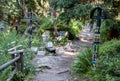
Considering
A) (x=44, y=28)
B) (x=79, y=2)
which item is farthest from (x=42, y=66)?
(x=44, y=28)

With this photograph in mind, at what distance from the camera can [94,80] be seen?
5.37 metres

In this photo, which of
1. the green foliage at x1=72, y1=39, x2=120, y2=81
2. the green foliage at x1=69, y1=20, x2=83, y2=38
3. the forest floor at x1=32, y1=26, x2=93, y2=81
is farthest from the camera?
the green foliage at x1=69, y1=20, x2=83, y2=38

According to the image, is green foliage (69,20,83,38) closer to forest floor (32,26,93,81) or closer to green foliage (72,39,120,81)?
forest floor (32,26,93,81)

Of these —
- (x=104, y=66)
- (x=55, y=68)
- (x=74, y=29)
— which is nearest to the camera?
(x=104, y=66)

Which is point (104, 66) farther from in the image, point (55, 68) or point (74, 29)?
point (74, 29)

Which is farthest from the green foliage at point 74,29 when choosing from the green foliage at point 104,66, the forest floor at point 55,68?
the green foliage at point 104,66

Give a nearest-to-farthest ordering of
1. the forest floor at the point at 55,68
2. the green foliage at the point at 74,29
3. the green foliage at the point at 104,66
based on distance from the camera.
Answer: the green foliage at the point at 104,66 < the forest floor at the point at 55,68 < the green foliage at the point at 74,29

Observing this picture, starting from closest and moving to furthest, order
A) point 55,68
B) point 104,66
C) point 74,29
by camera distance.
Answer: point 104,66
point 55,68
point 74,29

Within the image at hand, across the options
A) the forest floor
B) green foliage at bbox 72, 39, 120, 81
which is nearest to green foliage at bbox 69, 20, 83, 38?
the forest floor

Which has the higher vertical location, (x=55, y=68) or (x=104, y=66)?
(x=104, y=66)

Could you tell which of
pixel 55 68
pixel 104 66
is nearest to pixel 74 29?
pixel 55 68

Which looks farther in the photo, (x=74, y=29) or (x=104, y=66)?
(x=74, y=29)

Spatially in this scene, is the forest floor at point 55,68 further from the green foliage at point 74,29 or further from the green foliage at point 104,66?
the green foliage at point 74,29

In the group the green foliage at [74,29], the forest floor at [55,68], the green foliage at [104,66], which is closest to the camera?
the green foliage at [104,66]
